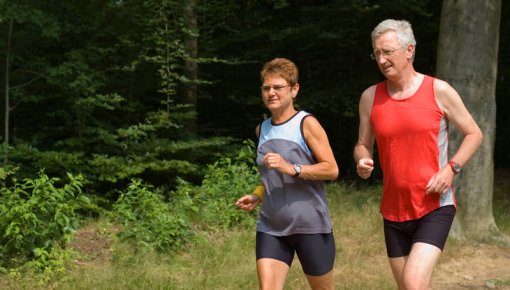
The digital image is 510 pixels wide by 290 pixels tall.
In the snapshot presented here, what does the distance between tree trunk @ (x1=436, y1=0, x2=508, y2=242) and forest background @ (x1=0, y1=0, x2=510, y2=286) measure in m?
3.09

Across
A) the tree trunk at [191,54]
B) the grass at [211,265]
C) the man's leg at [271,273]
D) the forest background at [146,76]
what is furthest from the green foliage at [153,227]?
the tree trunk at [191,54]

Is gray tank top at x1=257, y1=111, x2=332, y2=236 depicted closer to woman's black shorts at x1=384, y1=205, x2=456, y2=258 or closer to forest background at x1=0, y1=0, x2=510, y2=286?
woman's black shorts at x1=384, y1=205, x2=456, y2=258

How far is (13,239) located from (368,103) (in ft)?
13.5

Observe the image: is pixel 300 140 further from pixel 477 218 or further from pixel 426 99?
pixel 477 218

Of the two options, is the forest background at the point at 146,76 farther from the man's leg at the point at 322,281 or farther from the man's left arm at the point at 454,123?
the man's left arm at the point at 454,123

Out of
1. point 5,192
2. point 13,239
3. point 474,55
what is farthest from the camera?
point 474,55

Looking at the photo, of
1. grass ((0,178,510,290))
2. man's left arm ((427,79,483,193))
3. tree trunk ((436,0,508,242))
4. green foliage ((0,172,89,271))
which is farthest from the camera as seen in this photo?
tree trunk ((436,0,508,242))

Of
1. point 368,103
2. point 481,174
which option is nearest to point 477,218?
point 481,174

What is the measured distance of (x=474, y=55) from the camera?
9195 mm

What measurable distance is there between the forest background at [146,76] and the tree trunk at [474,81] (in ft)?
10.2

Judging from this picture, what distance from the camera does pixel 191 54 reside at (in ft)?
44.7

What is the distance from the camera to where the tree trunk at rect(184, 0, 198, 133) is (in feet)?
43.0

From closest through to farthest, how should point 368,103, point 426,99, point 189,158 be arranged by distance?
point 426,99
point 368,103
point 189,158

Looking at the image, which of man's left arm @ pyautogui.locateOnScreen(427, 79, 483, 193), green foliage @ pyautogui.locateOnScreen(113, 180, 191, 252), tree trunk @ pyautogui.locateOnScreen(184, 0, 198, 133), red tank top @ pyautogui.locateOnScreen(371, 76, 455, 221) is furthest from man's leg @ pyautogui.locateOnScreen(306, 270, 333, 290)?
tree trunk @ pyautogui.locateOnScreen(184, 0, 198, 133)
